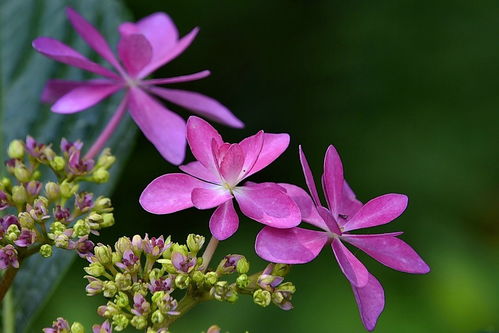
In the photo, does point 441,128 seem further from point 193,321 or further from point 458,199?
point 193,321

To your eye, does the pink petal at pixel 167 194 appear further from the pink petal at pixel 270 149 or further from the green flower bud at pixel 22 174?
the green flower bud at pixel 22 174

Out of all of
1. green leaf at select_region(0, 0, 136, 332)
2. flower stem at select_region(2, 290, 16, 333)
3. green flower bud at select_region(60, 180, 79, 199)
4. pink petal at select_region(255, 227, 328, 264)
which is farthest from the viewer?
green leaf at select_region(0, 0, 136, 332)

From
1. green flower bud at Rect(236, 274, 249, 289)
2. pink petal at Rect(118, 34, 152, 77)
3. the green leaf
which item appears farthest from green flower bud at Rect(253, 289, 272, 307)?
the green leaf

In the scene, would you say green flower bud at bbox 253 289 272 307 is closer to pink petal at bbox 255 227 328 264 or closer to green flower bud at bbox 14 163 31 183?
pink petal at bbox 255 227 328 264

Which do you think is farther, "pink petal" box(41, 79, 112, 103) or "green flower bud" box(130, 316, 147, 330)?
"pink petal" box(41, 79, 112, 103)

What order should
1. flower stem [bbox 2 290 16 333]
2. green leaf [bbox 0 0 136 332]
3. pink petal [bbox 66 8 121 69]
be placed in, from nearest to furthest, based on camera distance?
pink petal [bbox 66 8 121 69]
flower stem [bbox 2 290 16 333]
green leaf [bbox 0 0 136 332]

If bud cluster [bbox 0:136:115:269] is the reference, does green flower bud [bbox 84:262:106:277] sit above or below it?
below
